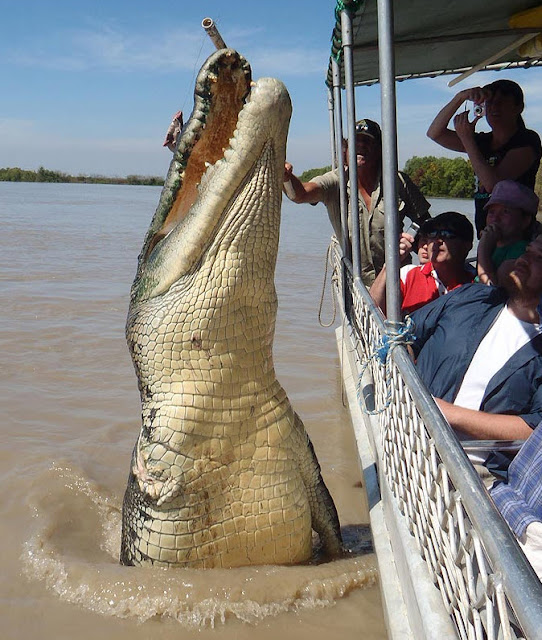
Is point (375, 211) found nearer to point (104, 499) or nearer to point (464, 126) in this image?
point (464, 126)

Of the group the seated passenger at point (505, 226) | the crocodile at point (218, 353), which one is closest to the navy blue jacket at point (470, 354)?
the seated passenger at point (505, 226)

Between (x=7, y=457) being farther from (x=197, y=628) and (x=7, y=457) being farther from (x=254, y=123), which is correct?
(x=254, y=123)

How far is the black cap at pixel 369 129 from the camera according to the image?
4.12 m

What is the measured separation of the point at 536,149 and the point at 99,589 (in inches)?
121

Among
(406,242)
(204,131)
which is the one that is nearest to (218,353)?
(204,131)

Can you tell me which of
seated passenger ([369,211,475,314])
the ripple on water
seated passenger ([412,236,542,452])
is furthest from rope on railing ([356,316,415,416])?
seated passenger ([369,211,475,314])

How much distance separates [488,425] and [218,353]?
923 millimetres

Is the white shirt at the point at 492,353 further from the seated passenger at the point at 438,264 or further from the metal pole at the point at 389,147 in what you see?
the seated passenger at the point at 438,264

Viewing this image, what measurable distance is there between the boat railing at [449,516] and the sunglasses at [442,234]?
81 cm

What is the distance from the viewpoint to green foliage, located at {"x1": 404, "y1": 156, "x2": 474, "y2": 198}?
1850 cm

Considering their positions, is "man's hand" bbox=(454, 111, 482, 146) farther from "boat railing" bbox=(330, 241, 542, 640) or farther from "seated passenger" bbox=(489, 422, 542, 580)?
"seated passenger" bbox=(489, 422, 542, 580)

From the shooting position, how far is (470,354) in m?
2.37

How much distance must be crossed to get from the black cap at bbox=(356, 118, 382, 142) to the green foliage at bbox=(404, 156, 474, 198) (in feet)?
46.4

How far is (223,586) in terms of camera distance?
228 cm
